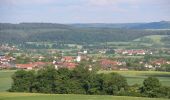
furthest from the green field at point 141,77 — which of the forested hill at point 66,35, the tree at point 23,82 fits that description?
the forested hill at point 66,35

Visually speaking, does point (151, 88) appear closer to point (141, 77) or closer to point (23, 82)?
point (23, 82)

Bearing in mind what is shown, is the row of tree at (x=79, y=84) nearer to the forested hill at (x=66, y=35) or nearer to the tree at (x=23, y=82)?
the tree at (x=23, y=82)

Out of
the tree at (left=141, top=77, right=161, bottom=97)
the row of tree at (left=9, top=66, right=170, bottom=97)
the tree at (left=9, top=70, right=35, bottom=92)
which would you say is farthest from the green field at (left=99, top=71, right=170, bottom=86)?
the tree at (left=9, top=70, right=35, bottom=92)

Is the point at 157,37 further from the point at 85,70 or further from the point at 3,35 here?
the point at 85,70

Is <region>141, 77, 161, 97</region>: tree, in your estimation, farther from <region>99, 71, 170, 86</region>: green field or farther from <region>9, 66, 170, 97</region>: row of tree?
<region>99, 71, 170, 86</region>: green field

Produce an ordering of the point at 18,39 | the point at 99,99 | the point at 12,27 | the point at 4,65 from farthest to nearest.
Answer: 1. the point at 12,27
2. the point at 18,39
3. the point at 4,65
4. the point at 99,99

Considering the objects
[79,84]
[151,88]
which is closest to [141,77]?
[79,84]

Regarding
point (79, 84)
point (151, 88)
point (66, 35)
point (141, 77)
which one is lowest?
point (66, 35)

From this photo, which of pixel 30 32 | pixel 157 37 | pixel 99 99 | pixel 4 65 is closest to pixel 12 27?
pixel 30 32
